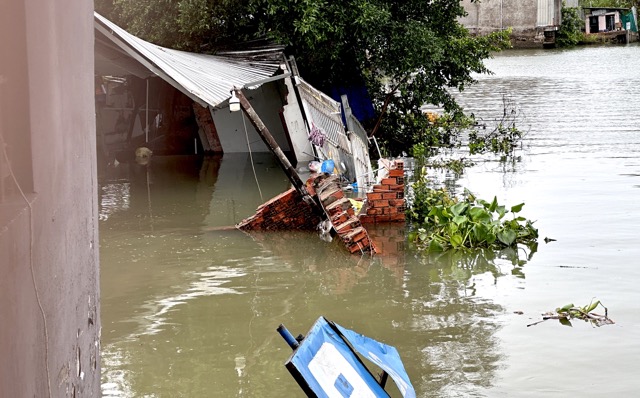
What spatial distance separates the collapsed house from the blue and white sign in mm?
5369

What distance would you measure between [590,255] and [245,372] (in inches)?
189

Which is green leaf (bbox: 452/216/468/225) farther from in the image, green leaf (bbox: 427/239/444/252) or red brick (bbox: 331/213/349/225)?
red brick (bbox: 331/213/349/225)

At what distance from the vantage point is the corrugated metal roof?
11.9 metres

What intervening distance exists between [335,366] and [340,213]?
19.4 feet

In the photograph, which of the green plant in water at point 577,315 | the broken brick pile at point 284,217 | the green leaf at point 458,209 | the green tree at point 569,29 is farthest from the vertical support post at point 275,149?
the green tree at point 569,29

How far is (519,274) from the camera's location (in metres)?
9.44

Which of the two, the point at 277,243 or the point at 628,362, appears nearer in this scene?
the point at 628,362

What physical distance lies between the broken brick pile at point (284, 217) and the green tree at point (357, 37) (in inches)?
197

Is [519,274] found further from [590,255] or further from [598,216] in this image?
[598,216]

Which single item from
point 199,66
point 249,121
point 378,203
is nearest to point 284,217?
point 378,203

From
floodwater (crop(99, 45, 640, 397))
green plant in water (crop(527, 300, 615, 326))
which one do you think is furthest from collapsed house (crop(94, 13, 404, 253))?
green plant in water (crop(527, 300, 615, 326))

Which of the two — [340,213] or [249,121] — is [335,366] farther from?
[249,121]

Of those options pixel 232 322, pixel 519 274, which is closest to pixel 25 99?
pixel 232 322

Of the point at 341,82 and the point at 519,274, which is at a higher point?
the point at 341,82
